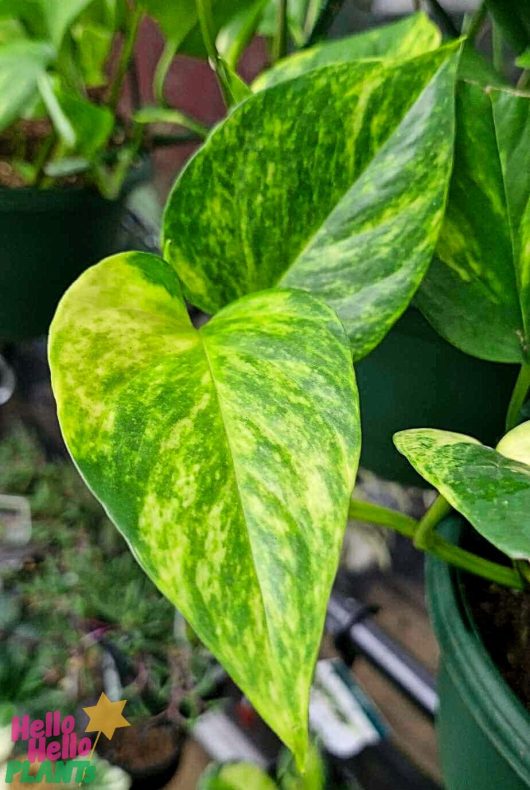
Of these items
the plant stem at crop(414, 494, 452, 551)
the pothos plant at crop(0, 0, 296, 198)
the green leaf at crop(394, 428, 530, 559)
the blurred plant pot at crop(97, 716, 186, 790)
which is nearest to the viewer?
the green leaf at crop(394, 428, 530, 559)

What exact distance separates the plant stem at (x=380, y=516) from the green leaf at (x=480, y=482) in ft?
0.32

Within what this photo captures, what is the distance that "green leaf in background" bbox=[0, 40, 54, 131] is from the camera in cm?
41

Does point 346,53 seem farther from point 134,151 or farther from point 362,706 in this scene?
point 362,706

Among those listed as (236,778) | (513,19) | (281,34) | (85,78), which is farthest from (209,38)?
(236,778)

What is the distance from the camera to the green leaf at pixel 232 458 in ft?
0.68

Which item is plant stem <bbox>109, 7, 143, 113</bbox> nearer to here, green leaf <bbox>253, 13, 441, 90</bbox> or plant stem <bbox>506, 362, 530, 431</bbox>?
green leaf <bbox>253, 13, 441, 90</bbox>

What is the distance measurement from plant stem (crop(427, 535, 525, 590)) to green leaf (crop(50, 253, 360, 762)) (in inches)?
5.1

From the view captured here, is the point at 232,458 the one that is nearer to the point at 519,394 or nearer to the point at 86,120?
the point at 519,394

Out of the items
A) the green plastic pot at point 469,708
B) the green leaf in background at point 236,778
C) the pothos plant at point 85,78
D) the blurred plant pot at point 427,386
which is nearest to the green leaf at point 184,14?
the pothos plant at point 85,78

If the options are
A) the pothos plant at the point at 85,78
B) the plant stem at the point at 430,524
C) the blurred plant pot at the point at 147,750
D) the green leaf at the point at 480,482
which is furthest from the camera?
the blurred plant pot at the point at 147,750

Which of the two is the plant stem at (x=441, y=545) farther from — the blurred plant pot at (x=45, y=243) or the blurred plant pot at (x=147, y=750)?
the blurred plant pot at (x=147, y=750)

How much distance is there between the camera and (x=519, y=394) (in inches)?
13.5

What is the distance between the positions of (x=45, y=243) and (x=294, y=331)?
10.9 inches

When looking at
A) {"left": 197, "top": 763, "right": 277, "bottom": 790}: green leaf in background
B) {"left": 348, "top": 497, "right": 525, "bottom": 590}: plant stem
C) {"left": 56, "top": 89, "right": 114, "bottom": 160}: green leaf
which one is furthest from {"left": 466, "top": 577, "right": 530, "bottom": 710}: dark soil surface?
{"left": 56, "top": 89, "right": 114, "bottom": 160}: green leaf
